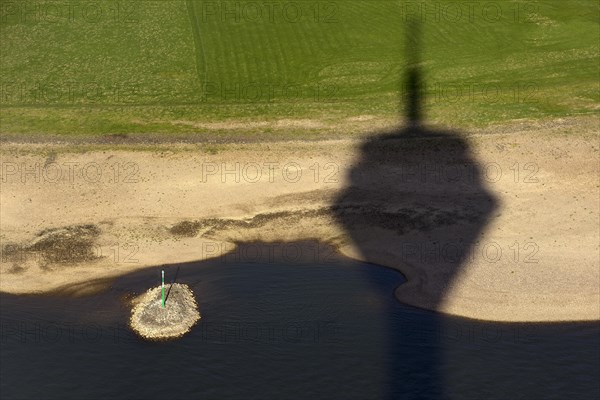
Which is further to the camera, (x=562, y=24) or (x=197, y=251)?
(x=562, y=24)

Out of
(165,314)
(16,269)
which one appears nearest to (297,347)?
(165,314)

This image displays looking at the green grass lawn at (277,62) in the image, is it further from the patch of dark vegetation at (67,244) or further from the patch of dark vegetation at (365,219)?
the patch of dark vegetation at (67,244)

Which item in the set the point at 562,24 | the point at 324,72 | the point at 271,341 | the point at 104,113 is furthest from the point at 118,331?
the point at 562,24

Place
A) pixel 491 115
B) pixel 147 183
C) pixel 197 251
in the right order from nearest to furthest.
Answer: pixel 197 251 → pixel 147 183 → pixel 491 115

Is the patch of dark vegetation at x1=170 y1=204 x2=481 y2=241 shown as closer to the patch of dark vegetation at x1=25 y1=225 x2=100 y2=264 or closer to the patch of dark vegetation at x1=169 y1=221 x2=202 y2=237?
the patch of dark vegetation at x1=169 y1=221 x2=202 y2=237

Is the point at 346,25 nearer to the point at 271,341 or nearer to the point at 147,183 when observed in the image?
the point at 147,183

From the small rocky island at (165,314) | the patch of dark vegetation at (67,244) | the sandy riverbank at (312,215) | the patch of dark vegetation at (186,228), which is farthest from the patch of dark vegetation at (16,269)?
the patch of dark vegetation at (186,228)
